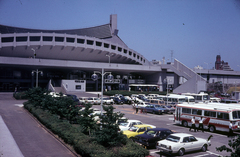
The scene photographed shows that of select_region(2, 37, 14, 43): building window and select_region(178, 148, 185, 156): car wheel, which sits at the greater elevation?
select_region(2, 37, 14, 43): building window

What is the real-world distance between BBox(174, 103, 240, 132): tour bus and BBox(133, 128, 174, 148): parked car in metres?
6.94

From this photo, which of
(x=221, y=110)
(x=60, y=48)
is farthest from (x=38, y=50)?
(x=221, y=110)

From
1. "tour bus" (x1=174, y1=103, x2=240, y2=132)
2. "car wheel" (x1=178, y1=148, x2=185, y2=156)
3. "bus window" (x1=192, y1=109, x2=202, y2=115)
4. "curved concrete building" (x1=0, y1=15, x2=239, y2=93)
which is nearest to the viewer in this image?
"car wheel" (x1=178, y1=148, x2=185, y2=156)

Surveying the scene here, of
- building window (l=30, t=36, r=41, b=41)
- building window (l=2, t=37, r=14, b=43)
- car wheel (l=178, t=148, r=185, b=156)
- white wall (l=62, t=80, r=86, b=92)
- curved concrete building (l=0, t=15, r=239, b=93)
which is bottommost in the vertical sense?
car wheel (l=178, t=148, r=185, b=156)

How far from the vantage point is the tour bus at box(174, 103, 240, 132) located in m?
20.0

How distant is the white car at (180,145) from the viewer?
1383 centimetres

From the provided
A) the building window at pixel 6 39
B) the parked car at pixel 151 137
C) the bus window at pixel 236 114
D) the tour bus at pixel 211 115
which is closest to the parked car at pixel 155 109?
the tour bus at pixel 211 115

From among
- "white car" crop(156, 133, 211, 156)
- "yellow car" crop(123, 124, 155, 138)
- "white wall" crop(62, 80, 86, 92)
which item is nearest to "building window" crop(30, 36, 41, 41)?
"white wall" crop(62, 80, 86, 92)

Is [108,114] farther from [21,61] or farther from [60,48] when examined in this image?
[60,48]

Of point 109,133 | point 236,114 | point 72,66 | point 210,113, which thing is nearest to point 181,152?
point 109,133

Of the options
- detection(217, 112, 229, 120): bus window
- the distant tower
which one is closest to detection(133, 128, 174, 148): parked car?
detection(217, 112, 229, 120): bus window

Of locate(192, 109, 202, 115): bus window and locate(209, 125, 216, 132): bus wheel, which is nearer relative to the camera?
locate(209, 125, 216, 132): bus wheel

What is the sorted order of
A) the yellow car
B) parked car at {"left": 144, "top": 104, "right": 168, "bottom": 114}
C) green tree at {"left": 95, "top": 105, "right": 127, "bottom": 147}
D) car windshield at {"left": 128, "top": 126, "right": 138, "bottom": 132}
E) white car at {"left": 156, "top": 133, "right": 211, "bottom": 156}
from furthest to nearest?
parked car at {"left": 144, "top": 104, "right": 168, "bottom": 114}, car windshield at {"left": 128, "top": 126, "right": 138, "bottom": 132}, the yellow car, white car at {"left": 156, "top": 133, "right": 211, "bottom": 156}, green tree at {"left": 95, "top": 105, "right": 127, "bottom": 147}

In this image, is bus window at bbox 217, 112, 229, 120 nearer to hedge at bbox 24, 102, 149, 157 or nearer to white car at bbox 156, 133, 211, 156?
white car at bbox 156, 133, 211, 156
